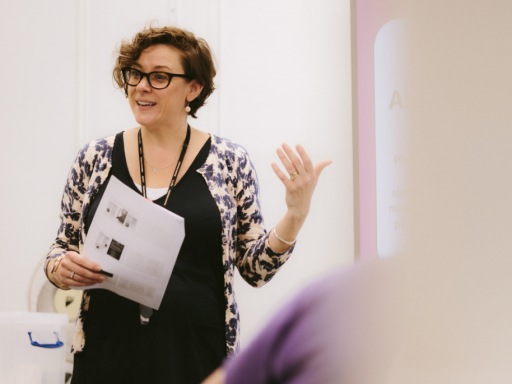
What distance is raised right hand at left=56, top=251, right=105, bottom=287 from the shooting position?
1186mm

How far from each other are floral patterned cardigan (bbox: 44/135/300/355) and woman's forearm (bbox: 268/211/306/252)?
2 centimetres

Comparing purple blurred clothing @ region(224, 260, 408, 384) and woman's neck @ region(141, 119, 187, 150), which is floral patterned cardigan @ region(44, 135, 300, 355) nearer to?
woman's neck @ region(141, 119, 187, 150)

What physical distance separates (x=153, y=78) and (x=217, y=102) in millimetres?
1231

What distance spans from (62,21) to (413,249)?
9.16ft

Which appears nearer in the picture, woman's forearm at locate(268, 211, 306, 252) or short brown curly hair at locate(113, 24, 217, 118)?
woman's forearm at locate(268, 211, 306, 252)

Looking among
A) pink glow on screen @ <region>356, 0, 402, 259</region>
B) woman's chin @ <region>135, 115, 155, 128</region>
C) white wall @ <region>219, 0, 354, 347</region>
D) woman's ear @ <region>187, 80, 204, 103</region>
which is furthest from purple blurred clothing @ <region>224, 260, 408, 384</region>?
white wall @ <region>219, 0, 354, 347</region>

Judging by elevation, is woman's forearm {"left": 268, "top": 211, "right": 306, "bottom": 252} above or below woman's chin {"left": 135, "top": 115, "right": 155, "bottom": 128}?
below

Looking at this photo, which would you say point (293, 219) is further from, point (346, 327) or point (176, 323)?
point (346, 327)

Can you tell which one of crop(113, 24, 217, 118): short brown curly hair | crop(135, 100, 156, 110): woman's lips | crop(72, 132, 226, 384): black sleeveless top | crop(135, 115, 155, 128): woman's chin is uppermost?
crop(113, 24, 217, 118): short brown curly hair

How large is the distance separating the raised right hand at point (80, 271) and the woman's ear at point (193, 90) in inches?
22.1

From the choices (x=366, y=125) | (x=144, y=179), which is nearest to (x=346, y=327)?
(x=144, y=179)

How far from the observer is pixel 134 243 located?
120 centimetres

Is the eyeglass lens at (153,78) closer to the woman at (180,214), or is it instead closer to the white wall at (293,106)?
the woman at (180,214)

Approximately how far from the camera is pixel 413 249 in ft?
1.12
